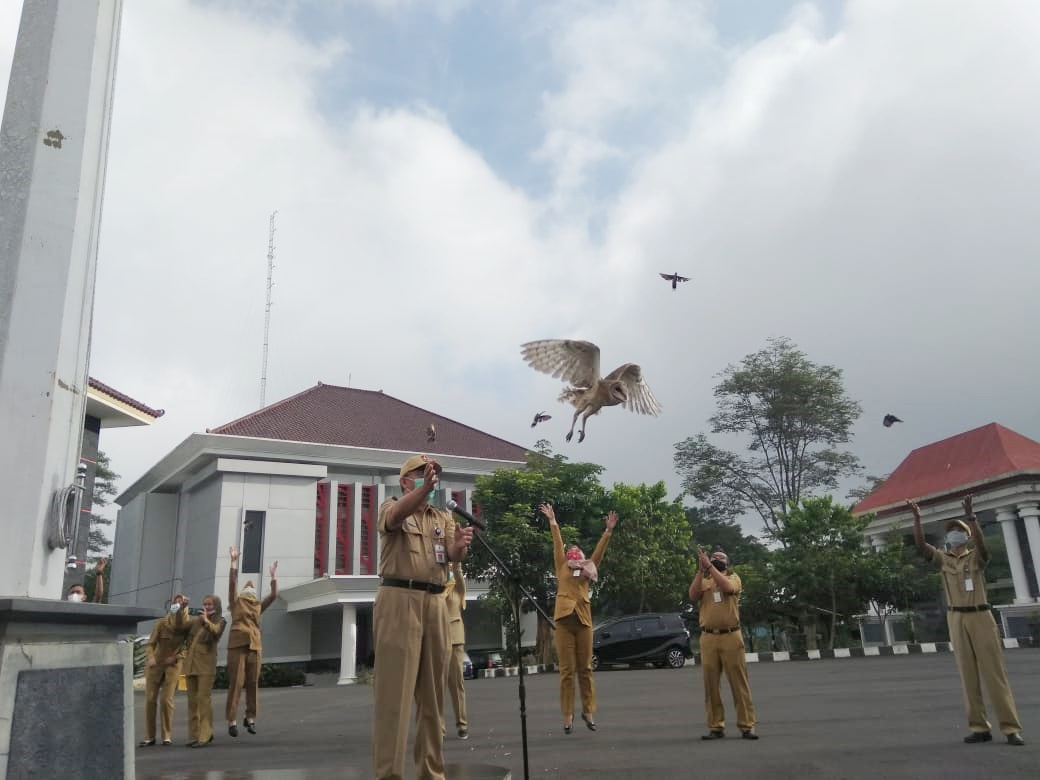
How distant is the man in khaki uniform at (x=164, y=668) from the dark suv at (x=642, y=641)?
1330 cm

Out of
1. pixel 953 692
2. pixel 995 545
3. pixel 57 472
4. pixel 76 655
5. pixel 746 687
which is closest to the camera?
pixel 76 655

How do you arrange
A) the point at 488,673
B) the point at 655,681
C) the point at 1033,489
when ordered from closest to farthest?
the point at 655,681
the point at 488,673
the point at 1033,489

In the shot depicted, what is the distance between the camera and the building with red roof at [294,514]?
26.4m

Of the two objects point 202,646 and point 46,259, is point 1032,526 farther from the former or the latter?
point 46,259

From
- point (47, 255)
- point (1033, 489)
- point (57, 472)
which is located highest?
point (1033, 489)

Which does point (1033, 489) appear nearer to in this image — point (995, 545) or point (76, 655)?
point (995, 545)

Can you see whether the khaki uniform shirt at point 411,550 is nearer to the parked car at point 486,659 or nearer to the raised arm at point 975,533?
the raised arm at point 975,533

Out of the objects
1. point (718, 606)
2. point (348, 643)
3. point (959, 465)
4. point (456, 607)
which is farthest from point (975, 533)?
point (959, 465)

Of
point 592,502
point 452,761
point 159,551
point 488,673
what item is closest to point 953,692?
point 452,761

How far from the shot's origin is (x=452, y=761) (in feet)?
22.1

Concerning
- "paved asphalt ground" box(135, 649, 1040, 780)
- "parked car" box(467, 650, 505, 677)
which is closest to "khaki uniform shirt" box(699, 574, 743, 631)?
"paved asphalt ground" box(135, 649, 1040, 780)

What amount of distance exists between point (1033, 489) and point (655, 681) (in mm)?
17955

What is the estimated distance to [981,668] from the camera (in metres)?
6.57

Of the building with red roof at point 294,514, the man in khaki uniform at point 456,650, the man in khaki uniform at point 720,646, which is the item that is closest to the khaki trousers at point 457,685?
the man in khaki uniform at point 456,650
